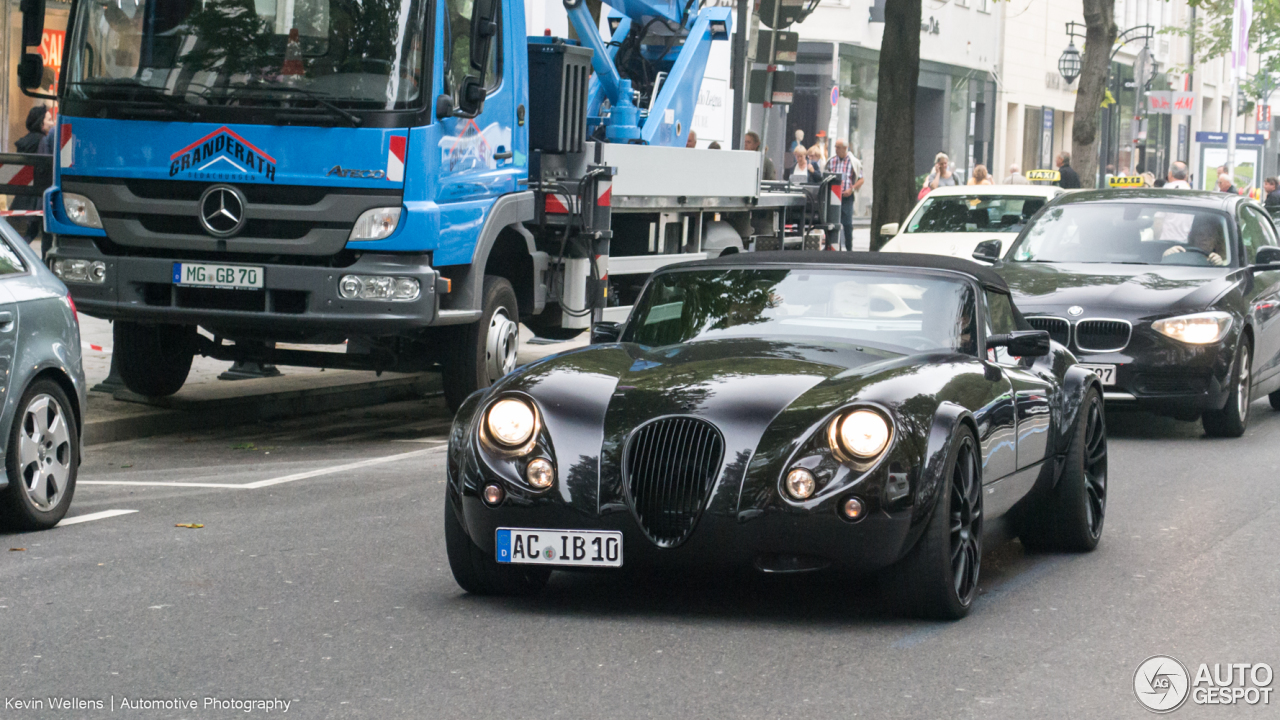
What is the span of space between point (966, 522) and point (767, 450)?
866mm

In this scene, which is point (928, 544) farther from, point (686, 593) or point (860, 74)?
point (860, 74)

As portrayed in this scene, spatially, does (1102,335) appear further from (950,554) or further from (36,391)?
(36,391)

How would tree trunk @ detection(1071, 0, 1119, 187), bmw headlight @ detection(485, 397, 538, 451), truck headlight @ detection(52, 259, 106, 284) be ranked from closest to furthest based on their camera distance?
1. bmw headlight @ detection(485, 397, 538, 451)
2. truck headlight @ detection(52, 259, 106, 284)
3. tree trunk @ detection(1071, 0, 1119, 187)

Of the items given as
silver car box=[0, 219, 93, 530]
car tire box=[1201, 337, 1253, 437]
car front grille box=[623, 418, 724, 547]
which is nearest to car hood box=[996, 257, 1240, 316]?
car tire box=[1201, 337, 1253, 437]

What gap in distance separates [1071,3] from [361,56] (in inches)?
2126

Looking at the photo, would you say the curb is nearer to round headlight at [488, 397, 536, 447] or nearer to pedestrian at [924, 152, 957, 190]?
round headlight at [488, 397, 536, 447]

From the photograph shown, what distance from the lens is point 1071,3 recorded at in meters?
61.1

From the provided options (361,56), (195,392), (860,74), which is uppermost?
(860,74)

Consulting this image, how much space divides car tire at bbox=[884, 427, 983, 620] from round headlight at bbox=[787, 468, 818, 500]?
431mm

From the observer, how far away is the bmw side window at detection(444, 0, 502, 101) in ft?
36.0

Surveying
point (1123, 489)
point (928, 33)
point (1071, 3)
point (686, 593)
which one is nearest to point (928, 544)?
point (686, 593)

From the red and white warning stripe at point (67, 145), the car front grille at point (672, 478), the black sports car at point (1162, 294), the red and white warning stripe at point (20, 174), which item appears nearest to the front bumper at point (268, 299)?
the red and white warning stripe at point (67, 145)

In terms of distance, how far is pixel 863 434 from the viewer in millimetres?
5672

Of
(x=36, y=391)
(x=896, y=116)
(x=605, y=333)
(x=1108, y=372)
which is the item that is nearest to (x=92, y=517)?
(x=36, y=391)
